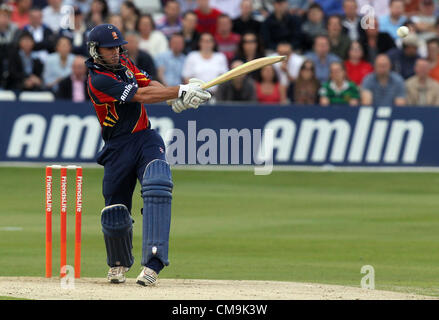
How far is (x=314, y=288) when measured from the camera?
9.44 m

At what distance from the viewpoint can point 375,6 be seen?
79.2 ft

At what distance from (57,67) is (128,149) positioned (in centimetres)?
1224

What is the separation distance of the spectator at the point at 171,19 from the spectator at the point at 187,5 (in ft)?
3.14

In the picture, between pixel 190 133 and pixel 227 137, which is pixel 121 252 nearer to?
pixel 227 137

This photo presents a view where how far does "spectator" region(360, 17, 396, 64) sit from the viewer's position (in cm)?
2258

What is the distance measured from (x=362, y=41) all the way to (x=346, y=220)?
8262 millimetres

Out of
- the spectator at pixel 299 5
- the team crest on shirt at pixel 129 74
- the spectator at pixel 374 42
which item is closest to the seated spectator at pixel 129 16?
the spectator at pixel 299 5

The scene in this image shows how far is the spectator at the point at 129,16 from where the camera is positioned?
2241 cm

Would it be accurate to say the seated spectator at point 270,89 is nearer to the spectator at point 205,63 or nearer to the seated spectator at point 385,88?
the spectator at point 205,63

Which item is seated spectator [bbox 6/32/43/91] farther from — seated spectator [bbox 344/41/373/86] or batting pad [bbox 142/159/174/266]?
batting pad [bbox 142/159/174/266]

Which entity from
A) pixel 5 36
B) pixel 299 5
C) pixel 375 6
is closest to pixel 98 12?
pixel 5 36

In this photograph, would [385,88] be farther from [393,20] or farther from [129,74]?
[129,74]

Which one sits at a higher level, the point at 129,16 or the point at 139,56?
the point at 129,16

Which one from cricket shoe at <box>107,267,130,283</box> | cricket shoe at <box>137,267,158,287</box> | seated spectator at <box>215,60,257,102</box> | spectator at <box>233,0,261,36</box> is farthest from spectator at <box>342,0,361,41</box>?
cricket shoe at <box>137,267,158,287</box>
